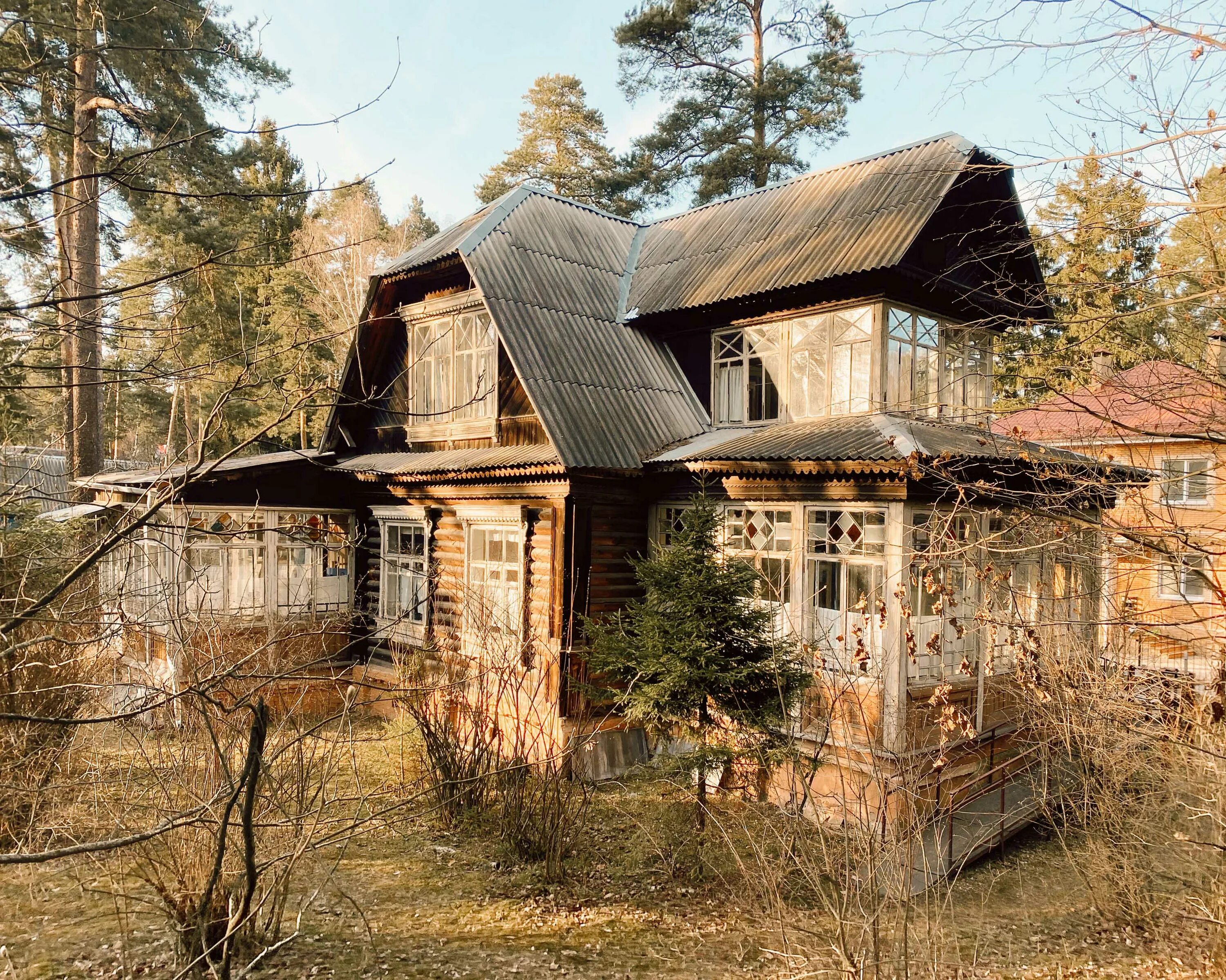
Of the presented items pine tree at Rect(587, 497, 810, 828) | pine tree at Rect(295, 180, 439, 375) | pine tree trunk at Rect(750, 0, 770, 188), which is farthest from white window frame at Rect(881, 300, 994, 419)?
pine tree at Rect(295, 180, 439, 375)

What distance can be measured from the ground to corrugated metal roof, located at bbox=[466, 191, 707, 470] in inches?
189

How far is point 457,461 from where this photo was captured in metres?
11.7

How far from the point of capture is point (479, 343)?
481 inches

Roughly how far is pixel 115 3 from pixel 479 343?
6.75 m

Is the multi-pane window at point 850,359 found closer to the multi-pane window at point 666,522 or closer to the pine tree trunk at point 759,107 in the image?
the multi-pane window at point 666,522

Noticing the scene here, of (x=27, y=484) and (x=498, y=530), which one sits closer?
(x=27, y=484)

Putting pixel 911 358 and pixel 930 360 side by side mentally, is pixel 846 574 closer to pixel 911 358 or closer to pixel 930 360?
pixel 911 358

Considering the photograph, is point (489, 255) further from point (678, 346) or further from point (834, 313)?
point (834, 313)

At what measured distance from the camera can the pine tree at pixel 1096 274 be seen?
4.32 meters

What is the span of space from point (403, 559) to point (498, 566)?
2.64 metres

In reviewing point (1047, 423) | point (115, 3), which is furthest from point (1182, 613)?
point (115, 3)

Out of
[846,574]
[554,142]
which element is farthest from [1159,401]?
[554,142]

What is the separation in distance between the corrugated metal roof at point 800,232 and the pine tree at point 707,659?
4.70 metres

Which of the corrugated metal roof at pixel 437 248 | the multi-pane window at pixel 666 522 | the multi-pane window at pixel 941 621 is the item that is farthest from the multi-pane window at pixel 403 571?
the multi-pane window at pixel 941 621
